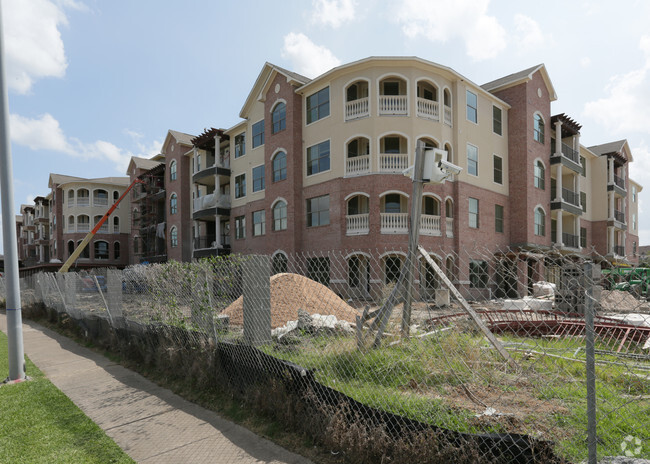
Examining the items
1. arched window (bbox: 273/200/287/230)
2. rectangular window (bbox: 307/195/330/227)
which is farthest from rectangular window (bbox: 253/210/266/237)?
rectangular window (bbox: 307/195/330/227)

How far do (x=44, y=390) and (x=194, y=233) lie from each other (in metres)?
29.3

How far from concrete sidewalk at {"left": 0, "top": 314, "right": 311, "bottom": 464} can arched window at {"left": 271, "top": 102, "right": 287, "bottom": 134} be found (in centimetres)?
1948

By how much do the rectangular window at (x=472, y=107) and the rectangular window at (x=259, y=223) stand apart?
14012 mm

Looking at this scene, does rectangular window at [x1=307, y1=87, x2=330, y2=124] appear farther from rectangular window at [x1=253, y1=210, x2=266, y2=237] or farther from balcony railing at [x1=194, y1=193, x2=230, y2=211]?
balcony railing at [x1=194, y1=193, x2=230, y2=211]

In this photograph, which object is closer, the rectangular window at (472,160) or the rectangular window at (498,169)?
the rectangular window at (472,160)

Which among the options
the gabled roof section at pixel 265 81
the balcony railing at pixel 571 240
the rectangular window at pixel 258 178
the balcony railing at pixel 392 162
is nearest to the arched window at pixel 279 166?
the rectangular window at pixel 258 178

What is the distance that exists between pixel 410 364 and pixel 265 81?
2481 cm

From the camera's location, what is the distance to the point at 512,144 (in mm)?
26094

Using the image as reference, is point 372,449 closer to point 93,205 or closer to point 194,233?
point 194,233

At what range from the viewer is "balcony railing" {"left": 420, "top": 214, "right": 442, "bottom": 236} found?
20.9 meters

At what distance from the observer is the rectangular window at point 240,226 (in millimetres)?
29736

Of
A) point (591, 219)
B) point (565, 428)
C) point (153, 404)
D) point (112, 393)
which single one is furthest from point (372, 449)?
point (591, 219)

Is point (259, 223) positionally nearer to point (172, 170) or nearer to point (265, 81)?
point (265, 81)

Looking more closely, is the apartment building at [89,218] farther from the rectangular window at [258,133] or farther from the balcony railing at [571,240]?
the balcony railing at [571,240]
